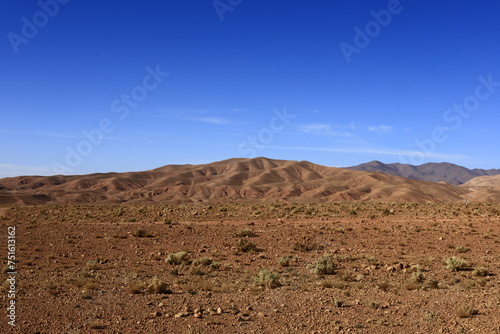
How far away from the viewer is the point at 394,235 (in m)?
Answer: 20.8

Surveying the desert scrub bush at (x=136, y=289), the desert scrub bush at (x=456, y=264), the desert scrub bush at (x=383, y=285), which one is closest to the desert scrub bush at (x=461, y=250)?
the desert scrub bush at (x=456, y=264)

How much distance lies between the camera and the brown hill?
292ft

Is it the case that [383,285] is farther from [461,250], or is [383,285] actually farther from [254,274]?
[461,250]

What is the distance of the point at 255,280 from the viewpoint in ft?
36.9

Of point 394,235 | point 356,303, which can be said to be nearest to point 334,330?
point 356,303

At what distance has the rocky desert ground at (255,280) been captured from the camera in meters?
8.20

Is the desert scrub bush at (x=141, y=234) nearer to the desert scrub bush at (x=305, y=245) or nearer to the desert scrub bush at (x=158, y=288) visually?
the desert scrub bush at (x=305, y=245)

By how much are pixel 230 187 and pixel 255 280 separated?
298ft

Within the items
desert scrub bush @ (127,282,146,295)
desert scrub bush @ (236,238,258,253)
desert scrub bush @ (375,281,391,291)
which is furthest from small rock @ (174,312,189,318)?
desert scrub bush @ (236,238,258,253)

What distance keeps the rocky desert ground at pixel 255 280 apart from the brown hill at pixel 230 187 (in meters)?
62.4

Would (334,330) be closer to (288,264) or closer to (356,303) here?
(356,303)

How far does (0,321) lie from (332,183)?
102 metres

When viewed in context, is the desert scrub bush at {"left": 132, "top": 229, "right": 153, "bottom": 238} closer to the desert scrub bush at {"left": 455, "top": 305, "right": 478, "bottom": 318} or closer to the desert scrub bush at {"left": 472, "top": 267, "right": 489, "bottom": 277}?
the desert scrub bush at {"left": 472, "top": 267, "right": 489, "bottom": 277}

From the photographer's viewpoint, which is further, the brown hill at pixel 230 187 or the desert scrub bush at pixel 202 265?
the brown hill at pixel 230 187
